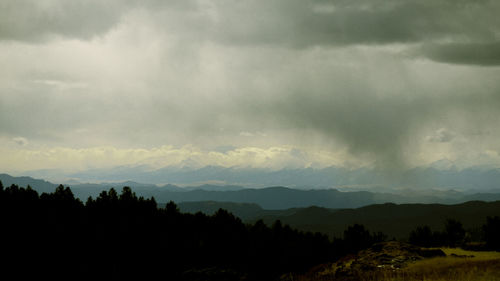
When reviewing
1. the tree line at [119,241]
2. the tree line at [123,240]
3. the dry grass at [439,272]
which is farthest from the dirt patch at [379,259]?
the tree line at [119,241]

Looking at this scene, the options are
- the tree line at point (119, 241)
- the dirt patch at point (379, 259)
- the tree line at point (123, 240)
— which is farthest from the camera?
the tree line at point (119, 241)

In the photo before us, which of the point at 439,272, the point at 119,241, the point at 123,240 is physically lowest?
the point at 119,241

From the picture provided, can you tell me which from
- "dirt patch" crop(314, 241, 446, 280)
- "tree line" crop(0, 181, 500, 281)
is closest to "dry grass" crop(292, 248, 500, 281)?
"dirt patch" crop(314, 241, 446, 280)

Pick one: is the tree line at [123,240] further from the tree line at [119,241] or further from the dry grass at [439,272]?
the dry grass at [439,272]

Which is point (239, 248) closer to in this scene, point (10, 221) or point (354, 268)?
point (10, 221)

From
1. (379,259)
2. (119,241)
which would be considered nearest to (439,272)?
(379,259)

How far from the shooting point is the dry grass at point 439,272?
2583 centimetres

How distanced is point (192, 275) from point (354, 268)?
15.0 meters

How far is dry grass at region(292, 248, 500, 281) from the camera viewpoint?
25828 mm

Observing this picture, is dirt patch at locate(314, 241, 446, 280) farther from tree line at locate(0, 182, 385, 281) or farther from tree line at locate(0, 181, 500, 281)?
tree line at locate(0, 182, 385, 281)

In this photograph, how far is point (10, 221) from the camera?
92.2 m

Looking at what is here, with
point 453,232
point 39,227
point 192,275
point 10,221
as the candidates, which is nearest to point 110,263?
point 39,227

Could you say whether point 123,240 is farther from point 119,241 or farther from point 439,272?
point 439,272

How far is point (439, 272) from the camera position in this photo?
30234 mm
